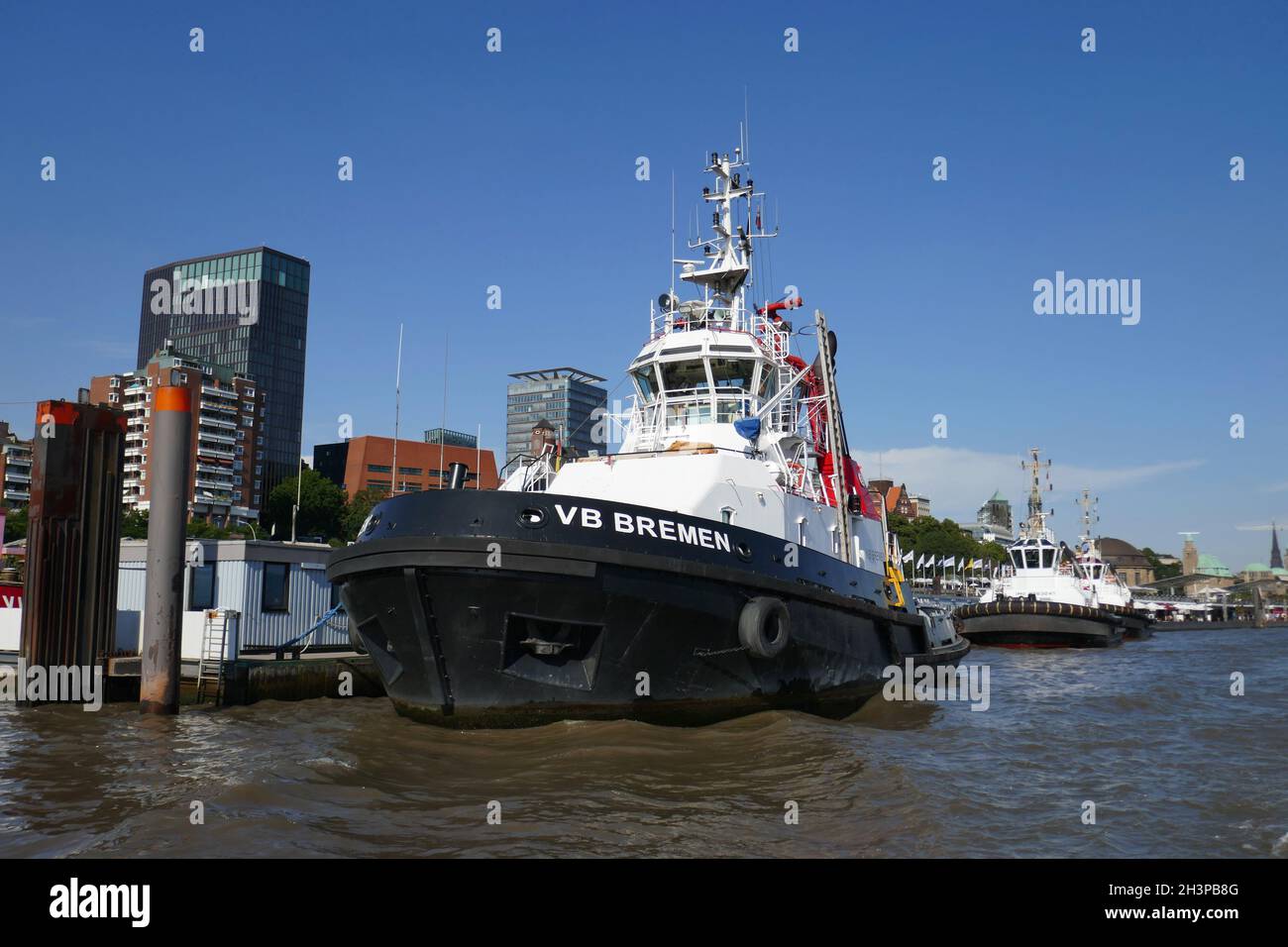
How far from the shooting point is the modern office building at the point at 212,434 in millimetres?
93188

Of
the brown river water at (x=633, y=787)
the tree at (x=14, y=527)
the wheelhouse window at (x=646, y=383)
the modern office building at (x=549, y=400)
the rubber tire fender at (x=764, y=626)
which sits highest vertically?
the modern office building at (x=549, y=400)

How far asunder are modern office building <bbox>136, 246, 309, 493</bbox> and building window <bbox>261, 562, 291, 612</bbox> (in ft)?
387

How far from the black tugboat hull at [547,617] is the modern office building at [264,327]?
126 meters

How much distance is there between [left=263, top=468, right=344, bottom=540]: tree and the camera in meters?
75.9

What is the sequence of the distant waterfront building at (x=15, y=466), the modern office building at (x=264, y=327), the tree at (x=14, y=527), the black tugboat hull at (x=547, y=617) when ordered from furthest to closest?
the modern office building at (x=264, y=327) → the distant waterfront building at (x=15, y=466) → the tree at (x=14, y=527) → the black tugboat hull at (x=547, y=617)

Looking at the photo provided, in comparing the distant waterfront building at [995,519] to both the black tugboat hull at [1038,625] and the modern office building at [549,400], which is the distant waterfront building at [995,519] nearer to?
the modern office building at [549,400]

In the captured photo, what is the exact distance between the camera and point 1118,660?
27.9m

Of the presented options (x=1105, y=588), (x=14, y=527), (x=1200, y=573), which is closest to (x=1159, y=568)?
(x=1200, y=573)

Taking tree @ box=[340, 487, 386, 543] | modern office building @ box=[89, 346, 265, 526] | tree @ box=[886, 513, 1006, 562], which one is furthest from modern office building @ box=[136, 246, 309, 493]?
tree @ box=[886, 513, 1006, 562]

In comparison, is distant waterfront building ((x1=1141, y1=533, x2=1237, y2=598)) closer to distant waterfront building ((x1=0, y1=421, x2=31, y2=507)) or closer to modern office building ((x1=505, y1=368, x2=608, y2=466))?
modern office building ((x1=505, y1=368, x2=608, y2=466))

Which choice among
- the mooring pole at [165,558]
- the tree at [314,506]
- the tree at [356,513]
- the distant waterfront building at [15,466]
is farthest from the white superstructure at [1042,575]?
the distant waterfront building at [15,466]
